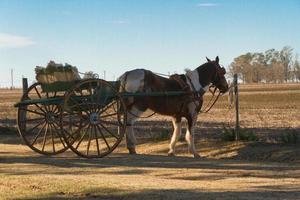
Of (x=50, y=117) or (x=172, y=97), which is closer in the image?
(x=50, y=117)

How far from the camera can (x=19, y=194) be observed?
27.9 feet

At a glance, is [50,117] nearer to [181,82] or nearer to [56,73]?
[56,73]

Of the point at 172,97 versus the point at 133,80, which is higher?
the point at 133,80

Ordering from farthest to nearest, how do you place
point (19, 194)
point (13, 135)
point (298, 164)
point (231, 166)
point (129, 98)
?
1. point (13, 135)
2. point (129, 98)
3. point (298, 164)
4. point (231, 166)
5. point (19, 194)

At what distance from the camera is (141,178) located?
10.0 m

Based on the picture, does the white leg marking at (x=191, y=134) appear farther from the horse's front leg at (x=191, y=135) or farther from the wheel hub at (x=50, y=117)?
the wheel hub at (x=50, y=117)

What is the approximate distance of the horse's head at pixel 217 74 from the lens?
16125 mm

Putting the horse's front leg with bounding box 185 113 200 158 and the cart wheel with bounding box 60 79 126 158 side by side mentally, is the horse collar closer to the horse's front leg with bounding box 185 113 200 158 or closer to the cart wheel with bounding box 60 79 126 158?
the horse's front leg with bounding box 185 113 200 158

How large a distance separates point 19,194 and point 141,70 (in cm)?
659

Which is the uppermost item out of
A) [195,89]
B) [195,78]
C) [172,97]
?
[195,78]

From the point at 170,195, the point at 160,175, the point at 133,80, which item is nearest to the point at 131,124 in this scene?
the point at 133,80

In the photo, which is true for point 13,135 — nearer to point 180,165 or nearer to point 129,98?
point 129,98

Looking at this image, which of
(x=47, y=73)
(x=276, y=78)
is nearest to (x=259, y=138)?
(x=47, y=73)

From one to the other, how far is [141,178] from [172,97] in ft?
16.8
